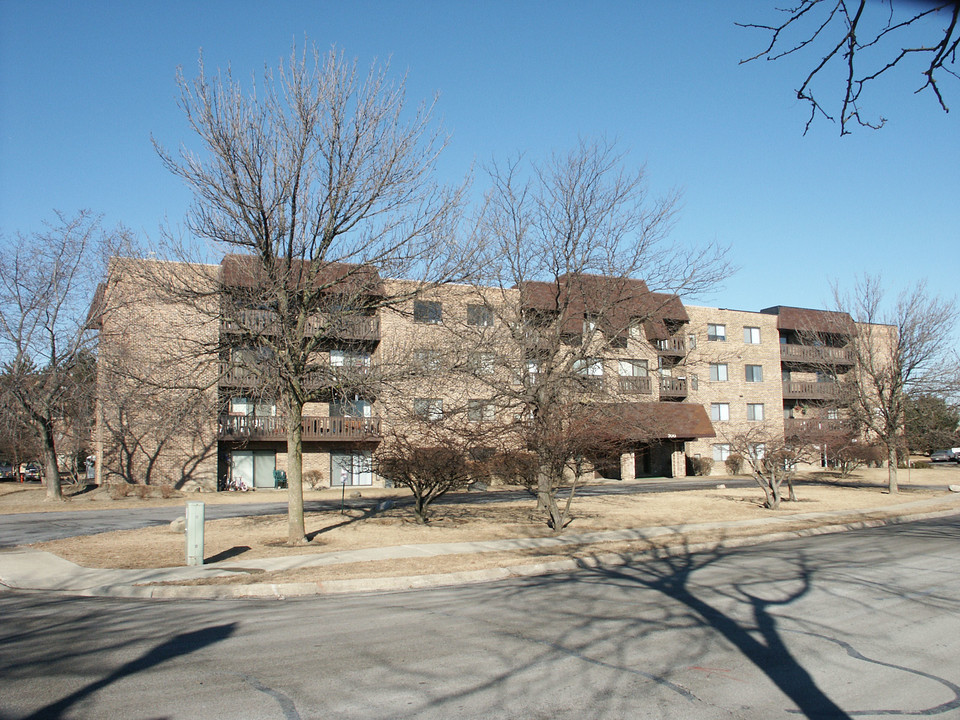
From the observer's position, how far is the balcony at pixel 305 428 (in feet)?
107

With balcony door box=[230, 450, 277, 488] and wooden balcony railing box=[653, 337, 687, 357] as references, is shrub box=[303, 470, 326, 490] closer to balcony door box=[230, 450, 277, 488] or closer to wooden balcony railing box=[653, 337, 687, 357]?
balcony door box=[230, 450, 277, 488]

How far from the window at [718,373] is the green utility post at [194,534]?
128 ft

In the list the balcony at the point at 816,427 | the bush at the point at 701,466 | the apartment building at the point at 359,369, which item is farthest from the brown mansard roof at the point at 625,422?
the bush at the point at 701,466

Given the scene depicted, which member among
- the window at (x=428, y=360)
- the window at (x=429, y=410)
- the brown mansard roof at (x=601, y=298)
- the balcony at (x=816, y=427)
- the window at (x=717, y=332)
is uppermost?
the window at (x=717, y=332)

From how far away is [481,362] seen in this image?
16438 millimetres

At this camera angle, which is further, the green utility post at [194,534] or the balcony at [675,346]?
the balcony at [675,346]

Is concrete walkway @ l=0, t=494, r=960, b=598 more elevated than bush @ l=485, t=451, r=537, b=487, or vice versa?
bush @ l=485, t=451, r=537, b=487

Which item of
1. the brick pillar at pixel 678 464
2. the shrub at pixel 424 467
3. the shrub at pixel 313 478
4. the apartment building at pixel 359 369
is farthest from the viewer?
the brick pillar at pixel 678 464

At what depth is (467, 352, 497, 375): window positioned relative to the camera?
15508 millimetres

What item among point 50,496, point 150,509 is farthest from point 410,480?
point 50,496

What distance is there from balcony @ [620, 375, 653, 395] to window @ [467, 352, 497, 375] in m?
5.11

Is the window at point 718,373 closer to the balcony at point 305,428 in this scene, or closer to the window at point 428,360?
the balcony at point 305,428

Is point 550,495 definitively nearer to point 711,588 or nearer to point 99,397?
point 711,588

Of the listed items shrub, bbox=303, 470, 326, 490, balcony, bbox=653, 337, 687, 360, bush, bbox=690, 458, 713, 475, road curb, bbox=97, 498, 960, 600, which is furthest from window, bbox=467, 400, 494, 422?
bush, bbox=690, 458, 713, 475
